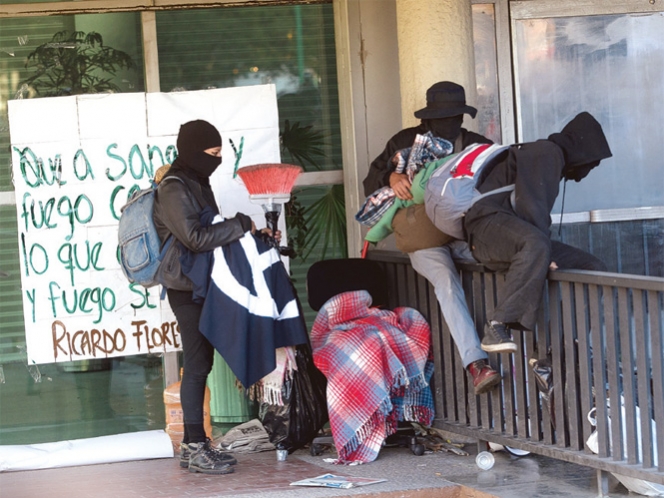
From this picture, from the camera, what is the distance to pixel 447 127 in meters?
6.20

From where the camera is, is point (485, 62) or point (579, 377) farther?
point (485, 62)

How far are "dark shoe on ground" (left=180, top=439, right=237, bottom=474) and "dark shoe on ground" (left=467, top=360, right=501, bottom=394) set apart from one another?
1363 millimetres

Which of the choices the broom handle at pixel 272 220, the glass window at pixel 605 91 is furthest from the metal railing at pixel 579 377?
the glass window at pixel 605 91

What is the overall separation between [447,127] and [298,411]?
1.76 m

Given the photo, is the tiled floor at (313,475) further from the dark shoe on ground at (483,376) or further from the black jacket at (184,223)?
the black jacket at (184,223)

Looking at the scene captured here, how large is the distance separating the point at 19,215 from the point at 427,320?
2.62 m

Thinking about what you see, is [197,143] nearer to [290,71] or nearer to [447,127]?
[447,127]

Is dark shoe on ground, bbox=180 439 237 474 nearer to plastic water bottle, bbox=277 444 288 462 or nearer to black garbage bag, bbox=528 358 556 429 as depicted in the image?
plastic water bottle, bbox=277 444 288 462

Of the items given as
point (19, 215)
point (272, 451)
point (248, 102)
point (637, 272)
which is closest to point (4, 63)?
point (19, 215)

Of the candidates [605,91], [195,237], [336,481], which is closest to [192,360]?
[195,237]

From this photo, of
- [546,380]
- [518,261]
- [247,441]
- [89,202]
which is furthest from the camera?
[89,202]

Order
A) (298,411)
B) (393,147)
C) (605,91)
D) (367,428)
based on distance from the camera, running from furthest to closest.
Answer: (605,91)
(393,147)
(298,411)
(367,428)

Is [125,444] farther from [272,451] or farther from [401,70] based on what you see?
[401,70]

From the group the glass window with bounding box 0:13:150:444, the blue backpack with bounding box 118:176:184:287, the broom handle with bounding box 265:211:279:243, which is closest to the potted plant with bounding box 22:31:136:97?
the glass window with bounding box 0:13:150:444
